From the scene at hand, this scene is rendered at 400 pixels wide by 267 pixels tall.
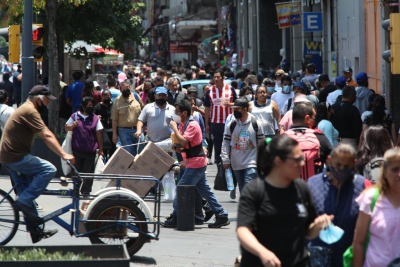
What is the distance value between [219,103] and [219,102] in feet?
0.07

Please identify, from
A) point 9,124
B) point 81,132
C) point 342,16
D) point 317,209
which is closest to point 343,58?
point 342,16

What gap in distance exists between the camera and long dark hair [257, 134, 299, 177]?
15.3 ft

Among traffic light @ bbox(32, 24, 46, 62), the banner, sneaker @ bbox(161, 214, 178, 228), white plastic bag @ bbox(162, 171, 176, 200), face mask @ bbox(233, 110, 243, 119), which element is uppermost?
the banner

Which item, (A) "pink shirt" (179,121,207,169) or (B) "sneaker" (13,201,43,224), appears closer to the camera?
(B) "sneaker" (13,201,43,224)

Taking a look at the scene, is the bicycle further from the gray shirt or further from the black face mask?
the black face mask

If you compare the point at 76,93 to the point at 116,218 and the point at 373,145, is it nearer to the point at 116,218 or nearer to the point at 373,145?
the point at 116,218

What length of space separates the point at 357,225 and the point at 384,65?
12.2 metres

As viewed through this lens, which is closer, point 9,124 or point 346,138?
point 9,124

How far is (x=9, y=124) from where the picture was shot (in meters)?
8.19

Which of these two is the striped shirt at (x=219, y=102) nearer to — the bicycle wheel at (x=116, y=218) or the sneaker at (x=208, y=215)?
the sneaker at (x=208, y=215)

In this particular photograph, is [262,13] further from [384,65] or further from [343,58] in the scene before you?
[384,65]

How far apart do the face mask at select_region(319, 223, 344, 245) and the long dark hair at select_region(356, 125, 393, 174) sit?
2357 mm

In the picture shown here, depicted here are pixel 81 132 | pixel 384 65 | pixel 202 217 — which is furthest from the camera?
pixel 384 65

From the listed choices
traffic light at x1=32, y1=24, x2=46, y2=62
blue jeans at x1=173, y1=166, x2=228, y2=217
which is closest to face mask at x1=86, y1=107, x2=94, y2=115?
blue jeans at x1=173, y1=166, x2=228, y2=217
